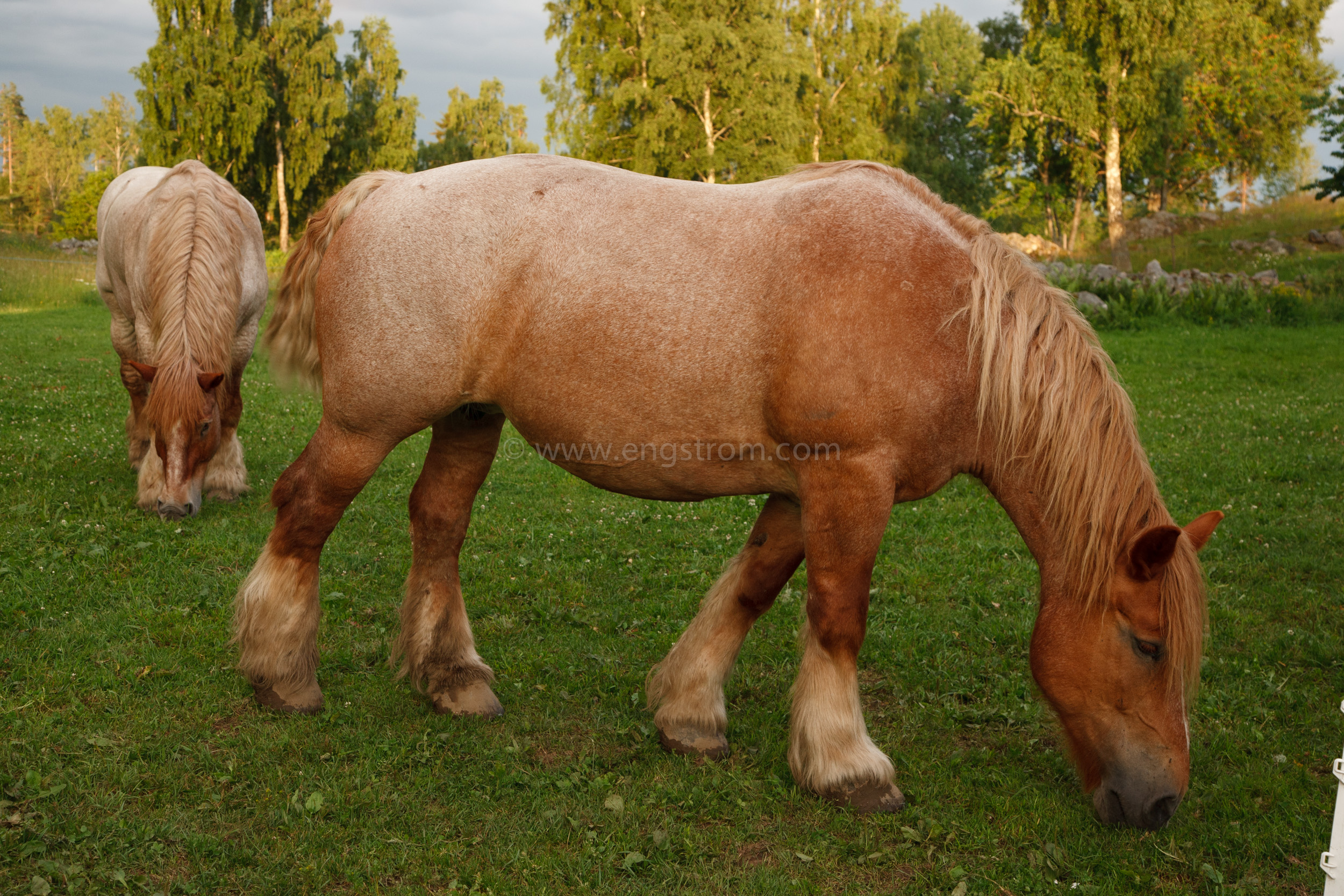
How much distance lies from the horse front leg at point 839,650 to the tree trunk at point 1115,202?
2690 cm

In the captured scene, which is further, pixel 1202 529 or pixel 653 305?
pixel 653 305

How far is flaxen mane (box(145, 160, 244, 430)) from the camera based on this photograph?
5930mm

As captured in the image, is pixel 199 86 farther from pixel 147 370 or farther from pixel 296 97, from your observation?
pixel 147 370

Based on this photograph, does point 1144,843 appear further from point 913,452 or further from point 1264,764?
point 913,452

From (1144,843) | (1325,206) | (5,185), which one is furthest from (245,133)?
(5,185)

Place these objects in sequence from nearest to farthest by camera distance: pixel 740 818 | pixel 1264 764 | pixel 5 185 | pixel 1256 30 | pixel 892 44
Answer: pixel 740 818, pixel 1264 764, pixel 1256 30, pixel 892 44, pixel 5 185

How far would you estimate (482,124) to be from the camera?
55.7 m

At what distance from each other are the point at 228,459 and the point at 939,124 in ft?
155

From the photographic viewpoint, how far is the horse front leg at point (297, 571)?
3568mm

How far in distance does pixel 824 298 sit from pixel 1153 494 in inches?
54.1

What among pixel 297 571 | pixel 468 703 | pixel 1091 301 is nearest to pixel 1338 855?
pixel 468 703

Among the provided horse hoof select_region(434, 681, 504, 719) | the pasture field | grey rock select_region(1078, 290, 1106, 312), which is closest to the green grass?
grey rock select_region(1078, 290, 1106, 312)

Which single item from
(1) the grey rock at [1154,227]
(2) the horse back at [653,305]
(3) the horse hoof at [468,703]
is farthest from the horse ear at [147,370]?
(1) the grey rock at [1154,227]

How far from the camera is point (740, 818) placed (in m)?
3.24
